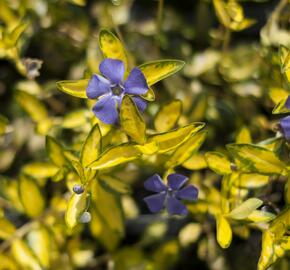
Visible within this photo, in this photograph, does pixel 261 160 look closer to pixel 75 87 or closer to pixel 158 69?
pixel 158 69

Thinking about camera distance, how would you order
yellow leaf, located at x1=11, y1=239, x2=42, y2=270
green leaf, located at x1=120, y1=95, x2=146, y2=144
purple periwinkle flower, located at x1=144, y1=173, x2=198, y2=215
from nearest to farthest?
green leaf, located at x1=120, y1=95, x2=146, y2=144
purple periwinkle flower, located at x1=144, y1=173, x2=198, y2=215
yellow leaf, located at x1=11, y1=239, x2=42, y2=270

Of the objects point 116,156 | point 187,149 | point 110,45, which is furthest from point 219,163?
point 110,45

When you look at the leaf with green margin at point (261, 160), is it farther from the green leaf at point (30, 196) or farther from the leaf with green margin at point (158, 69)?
the green leaf at point (30, 196)

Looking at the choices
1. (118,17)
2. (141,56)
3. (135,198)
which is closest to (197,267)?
(135,198)

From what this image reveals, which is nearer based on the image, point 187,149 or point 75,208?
point 75,208

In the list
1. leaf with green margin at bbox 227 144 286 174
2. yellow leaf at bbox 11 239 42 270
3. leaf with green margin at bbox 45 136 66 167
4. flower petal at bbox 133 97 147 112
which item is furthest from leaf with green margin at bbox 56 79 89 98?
yellow leaf at bbox 11 239 42 270

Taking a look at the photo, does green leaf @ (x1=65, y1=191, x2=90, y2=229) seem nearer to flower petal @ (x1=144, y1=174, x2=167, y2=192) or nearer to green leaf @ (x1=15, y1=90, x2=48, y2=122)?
Result: flower petal @ (x1=144, y1=174, x2=167, y2=192)

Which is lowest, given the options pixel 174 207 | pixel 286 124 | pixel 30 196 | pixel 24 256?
pixel 24 256

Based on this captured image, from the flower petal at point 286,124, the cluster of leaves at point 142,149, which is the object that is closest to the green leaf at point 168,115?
the cluster of leaves at point 142,149
